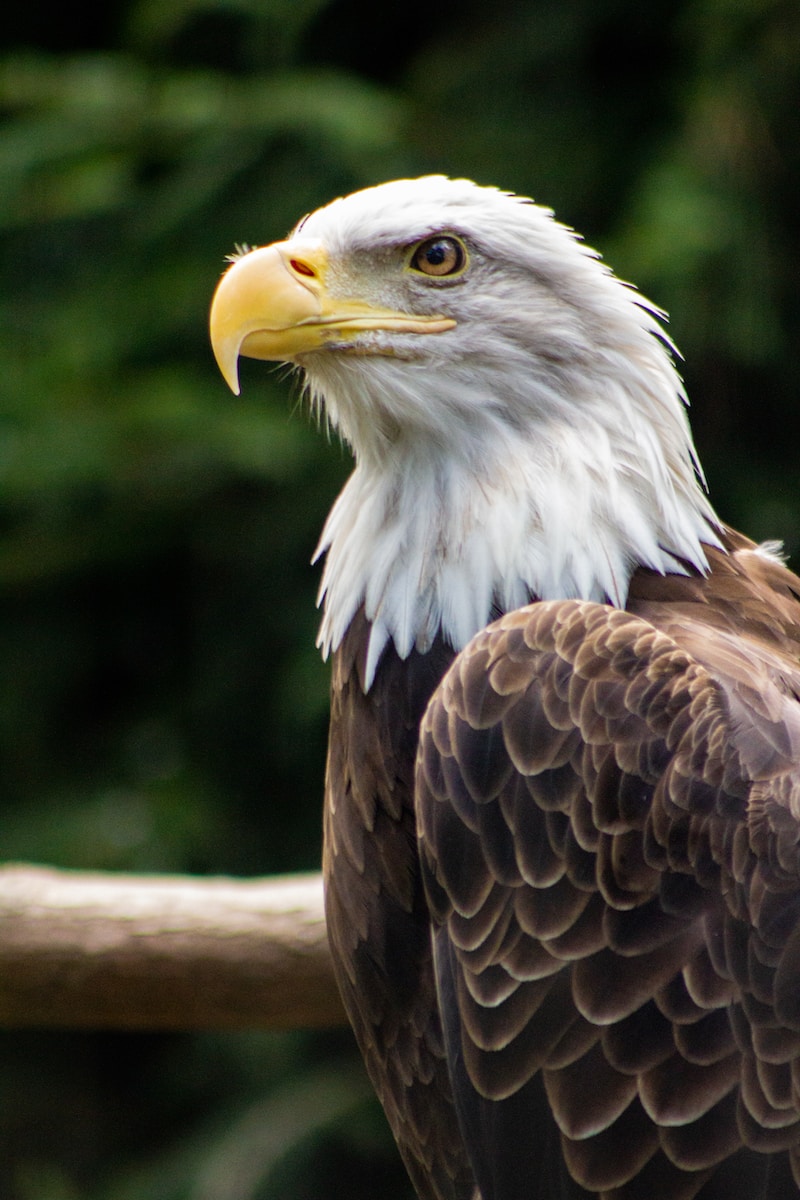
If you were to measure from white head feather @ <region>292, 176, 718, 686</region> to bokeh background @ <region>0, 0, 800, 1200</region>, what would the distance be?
6.37 feet

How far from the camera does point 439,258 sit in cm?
240

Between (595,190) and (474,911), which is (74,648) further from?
(474,911)

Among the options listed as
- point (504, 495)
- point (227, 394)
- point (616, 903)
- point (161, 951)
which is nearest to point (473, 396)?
point (504, 495)

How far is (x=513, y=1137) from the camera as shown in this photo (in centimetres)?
205

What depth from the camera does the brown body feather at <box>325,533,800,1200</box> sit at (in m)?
1.93

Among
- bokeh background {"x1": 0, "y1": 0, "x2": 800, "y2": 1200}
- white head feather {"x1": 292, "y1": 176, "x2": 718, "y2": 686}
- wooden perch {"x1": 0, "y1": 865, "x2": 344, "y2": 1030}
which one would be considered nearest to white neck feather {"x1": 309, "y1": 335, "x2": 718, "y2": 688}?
white head feather {"x1": 292, "y1": 176, "x2": 718, "y2": 686}

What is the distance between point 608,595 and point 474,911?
1.71 ft

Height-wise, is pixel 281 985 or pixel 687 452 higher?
pixel 687 452

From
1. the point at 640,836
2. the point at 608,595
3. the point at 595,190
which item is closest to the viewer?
the point at 640,836

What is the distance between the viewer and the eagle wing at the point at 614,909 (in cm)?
193

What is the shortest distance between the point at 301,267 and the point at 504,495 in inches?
19.0

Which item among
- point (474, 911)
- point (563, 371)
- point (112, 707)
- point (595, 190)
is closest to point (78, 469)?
point (112, 707)

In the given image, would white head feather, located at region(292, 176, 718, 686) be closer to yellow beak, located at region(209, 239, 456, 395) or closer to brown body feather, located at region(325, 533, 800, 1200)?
yellow beak, located at region(209, 239, 456, 395)

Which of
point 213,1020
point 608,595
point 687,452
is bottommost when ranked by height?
point 213,1020
